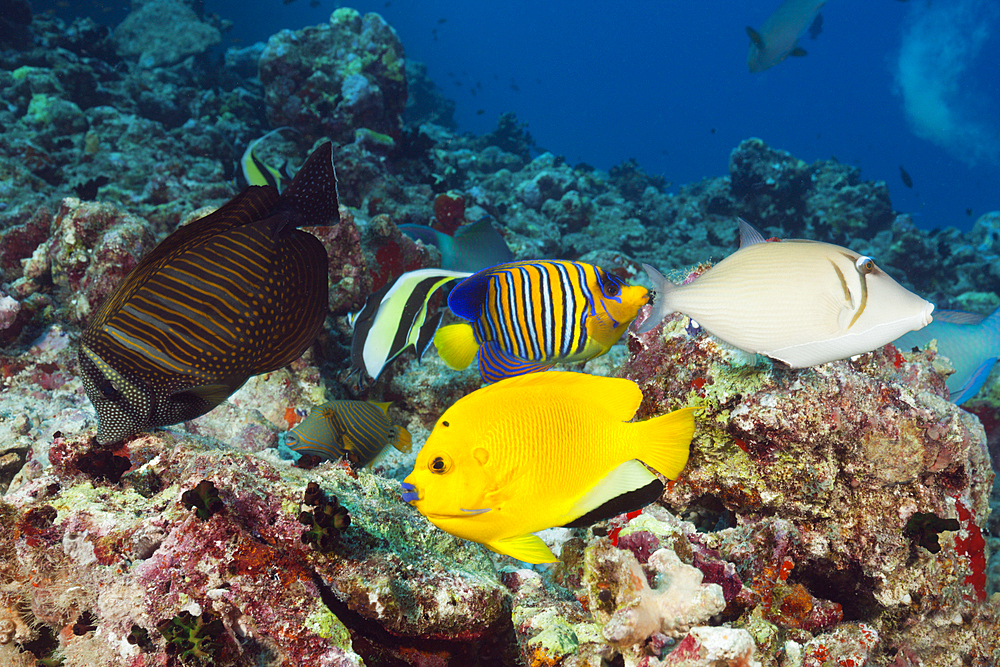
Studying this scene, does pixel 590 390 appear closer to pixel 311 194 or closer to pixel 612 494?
pixel 612 494

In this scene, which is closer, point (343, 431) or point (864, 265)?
point (864, 265)

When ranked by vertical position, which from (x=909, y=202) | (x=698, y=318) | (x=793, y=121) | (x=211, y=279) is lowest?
(x=211, y=279)

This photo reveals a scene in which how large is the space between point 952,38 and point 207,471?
93286 millimetres

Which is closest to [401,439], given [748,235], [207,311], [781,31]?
[207,311]

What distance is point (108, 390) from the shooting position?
1.08m

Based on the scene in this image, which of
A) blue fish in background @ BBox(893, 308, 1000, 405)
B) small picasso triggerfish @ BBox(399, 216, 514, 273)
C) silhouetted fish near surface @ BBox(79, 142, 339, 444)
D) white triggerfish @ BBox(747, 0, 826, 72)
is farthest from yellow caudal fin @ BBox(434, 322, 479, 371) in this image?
white triggerfish @ BBox(747, 0, 826, 72)

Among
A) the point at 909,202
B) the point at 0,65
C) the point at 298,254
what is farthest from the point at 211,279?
the point at 909,202

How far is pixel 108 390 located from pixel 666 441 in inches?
51.7

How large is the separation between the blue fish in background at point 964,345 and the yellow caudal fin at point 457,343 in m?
3.70

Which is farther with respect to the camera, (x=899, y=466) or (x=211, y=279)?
(x=899, y=466)

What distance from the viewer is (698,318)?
1.42 m

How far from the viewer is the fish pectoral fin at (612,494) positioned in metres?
Answer: 1.00

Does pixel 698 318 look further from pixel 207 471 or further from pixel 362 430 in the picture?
pixel 362 430

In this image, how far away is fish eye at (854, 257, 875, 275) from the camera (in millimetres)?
1209
